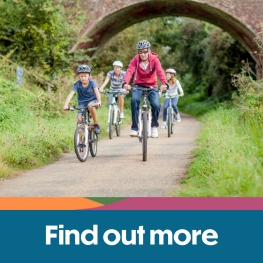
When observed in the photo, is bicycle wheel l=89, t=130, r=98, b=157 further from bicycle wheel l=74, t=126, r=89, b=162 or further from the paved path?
bicycle wheel l=74, t=126, r=89, b=162

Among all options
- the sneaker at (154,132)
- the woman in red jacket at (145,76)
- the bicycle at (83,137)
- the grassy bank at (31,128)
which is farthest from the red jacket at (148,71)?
the grassy bank at (31,128)

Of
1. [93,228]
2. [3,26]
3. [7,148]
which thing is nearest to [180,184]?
[93,228]

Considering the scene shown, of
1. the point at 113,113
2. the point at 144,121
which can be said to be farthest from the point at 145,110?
the point at 113,113

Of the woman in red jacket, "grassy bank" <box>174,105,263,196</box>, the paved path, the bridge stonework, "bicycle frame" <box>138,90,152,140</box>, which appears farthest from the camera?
the bridge stonework

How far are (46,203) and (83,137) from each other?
12.4 feet

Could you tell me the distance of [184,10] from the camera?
23062 mm

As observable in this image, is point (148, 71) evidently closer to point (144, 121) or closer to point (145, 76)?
point (145, 76)

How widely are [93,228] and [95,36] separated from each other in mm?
17913

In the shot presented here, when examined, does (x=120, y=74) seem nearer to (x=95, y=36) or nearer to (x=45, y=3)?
(x=45, y=3)

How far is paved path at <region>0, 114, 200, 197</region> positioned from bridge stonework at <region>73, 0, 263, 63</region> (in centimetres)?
947

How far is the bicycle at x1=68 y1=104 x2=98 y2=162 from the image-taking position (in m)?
9.58

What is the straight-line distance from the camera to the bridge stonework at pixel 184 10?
20297 mm

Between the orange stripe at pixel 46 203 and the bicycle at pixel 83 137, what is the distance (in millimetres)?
2955

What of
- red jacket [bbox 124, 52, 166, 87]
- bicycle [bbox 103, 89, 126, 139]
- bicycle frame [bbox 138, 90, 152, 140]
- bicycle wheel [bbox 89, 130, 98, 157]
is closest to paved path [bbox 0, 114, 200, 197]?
bicycle wheel [bbox 89, 130, 98, 157]
